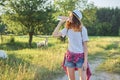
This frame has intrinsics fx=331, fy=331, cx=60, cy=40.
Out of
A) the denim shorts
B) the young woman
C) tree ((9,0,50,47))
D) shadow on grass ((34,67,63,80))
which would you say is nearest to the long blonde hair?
the young woman

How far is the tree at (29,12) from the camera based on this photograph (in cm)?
3350

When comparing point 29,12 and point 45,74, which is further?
point 29,12

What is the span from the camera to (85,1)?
44.5 meters

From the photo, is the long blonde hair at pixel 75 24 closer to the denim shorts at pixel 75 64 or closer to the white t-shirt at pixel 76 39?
the white t-shirt at pixel 76 39

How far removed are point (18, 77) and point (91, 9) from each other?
38528mm

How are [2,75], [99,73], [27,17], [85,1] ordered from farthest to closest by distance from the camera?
→ 1. [85,1]
2. [27,17]
3. [99,73]
4. [2,75]

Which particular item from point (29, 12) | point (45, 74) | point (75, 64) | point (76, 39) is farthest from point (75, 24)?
point (29, 12)

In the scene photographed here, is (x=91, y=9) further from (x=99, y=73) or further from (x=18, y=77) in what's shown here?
(x=18, y=77)

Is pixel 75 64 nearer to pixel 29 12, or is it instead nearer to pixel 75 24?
pixel 75 24

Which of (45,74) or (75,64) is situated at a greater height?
(75,64)

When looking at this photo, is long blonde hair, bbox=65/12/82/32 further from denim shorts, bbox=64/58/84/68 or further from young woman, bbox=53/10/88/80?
denim shorts, bbox=64/58/84/68

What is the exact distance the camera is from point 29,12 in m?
33.6

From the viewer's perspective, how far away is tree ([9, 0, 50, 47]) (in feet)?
110

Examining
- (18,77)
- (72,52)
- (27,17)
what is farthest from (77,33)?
(27,17)
